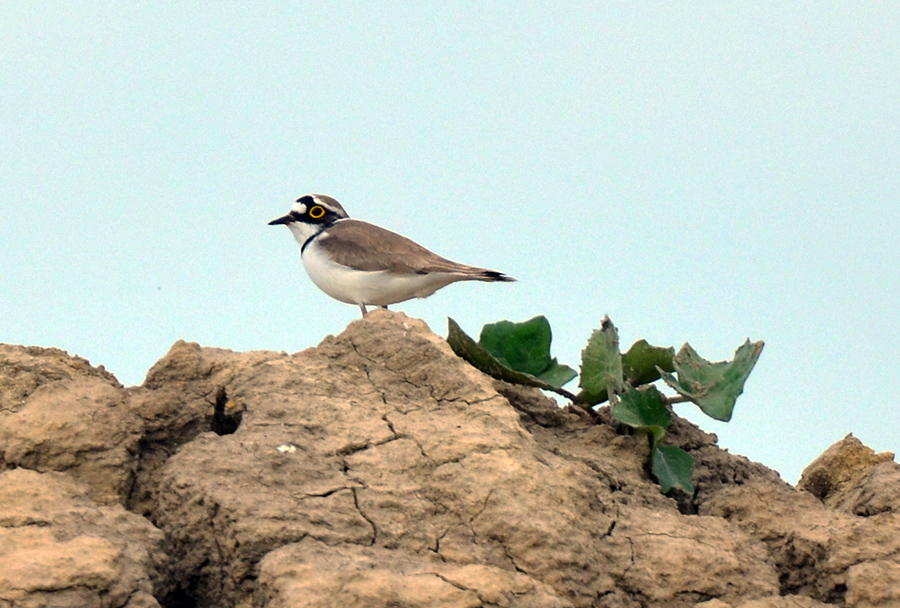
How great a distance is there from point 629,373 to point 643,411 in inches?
12.2

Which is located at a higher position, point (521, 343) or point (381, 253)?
point (381, 253)

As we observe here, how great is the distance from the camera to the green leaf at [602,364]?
534cm

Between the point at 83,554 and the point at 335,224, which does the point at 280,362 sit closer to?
the point at 83,554

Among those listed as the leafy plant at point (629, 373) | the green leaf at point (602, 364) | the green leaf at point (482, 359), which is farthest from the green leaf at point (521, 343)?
the green leaf at point (602, 364)

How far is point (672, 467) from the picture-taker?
5.17m

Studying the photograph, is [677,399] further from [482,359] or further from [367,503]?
[367,503]

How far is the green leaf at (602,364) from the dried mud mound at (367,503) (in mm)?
215

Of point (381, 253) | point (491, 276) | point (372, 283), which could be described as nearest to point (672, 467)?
point (491, 276)

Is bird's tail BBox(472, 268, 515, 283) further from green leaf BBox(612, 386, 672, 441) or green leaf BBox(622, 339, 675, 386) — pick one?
green leaf BBox(612, 386, 672, 441)

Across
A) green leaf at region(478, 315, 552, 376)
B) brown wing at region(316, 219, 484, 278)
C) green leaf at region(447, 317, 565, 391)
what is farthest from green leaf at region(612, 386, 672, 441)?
brown wing at region(316, 219, 484, 278)

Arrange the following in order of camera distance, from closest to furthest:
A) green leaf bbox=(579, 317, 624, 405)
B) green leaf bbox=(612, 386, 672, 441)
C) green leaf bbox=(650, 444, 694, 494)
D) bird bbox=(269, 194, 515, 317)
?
green leaf bbox=(650, 444, 694, 494) < green leaf bbox=(612, 386, 672, 441) < green leaf bbox=(579, 317, 624, 405) < bird bbox=(269, 194, 515, 317)

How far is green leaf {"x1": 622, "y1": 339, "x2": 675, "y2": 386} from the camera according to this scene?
5.58 metres

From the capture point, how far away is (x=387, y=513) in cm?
429

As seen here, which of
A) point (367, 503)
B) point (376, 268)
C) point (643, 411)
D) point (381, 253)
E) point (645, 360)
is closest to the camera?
point (367, 503)
